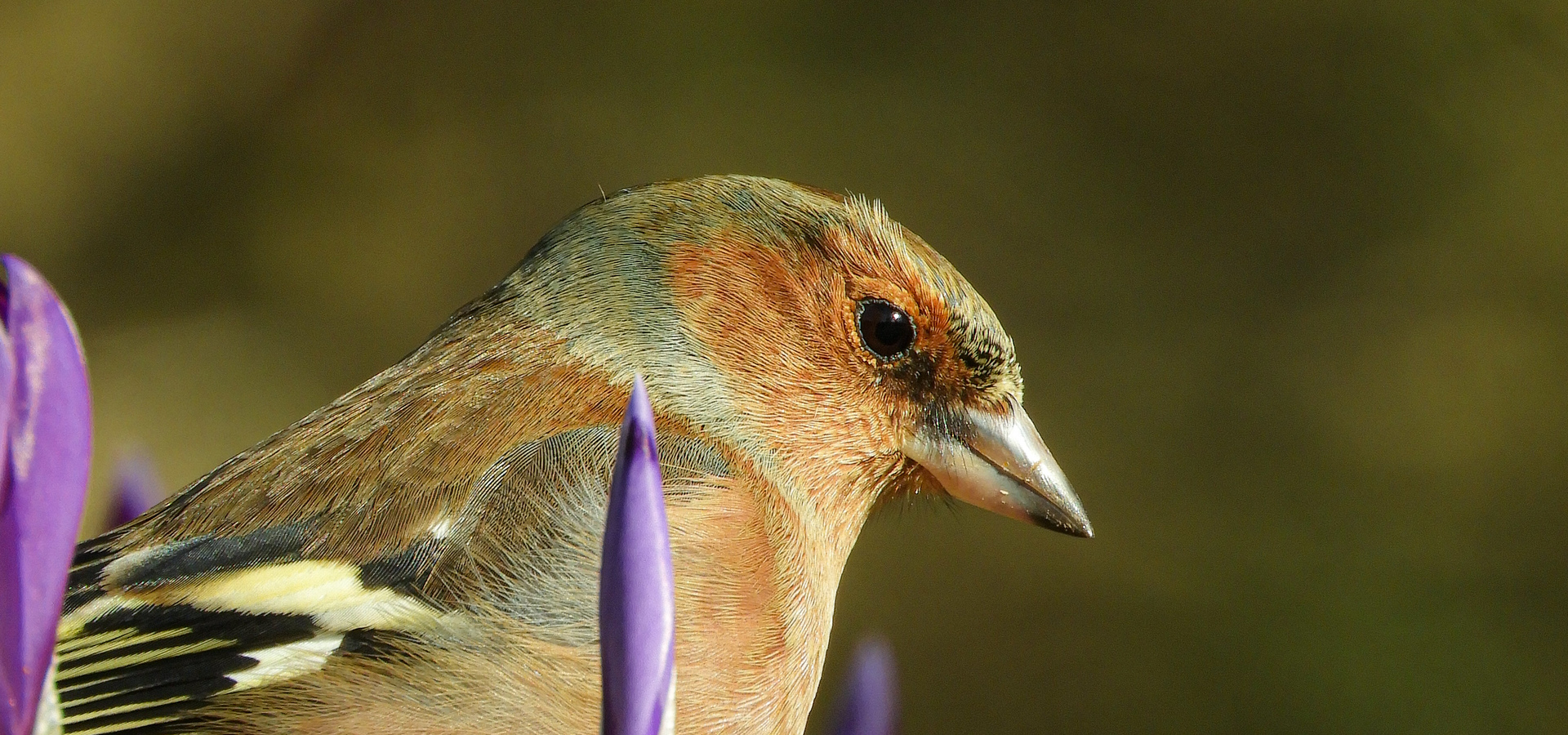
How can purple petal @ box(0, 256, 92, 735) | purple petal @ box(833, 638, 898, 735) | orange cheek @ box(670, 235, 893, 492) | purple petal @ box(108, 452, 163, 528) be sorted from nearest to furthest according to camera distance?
purple petal @ box(0, 256, 92, 735) → purple petal @ box(833, 638, 898, 735) → purple petal @ box(108, 452, 163, 528) → orange cheek @ box(670, 235, 893, 492)

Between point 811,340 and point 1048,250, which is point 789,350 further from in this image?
point 1048,250

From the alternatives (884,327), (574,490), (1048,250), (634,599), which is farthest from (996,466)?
(1048,250)

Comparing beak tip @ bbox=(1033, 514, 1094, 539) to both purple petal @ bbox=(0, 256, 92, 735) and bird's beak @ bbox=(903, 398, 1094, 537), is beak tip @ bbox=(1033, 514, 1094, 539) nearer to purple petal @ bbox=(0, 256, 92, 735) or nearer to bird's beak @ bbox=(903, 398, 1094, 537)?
bird's beak @ bbox=(903, 398, 1094, 537)

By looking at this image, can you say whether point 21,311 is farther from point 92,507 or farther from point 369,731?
point 92,507

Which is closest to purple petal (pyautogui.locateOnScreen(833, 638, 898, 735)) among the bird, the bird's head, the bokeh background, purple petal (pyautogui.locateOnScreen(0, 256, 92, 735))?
the bird

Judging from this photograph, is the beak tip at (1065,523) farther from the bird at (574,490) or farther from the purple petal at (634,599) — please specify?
the purple petal at (634,599)

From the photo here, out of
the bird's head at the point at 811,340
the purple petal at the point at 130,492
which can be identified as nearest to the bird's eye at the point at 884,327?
the bird's head at the point at 811,340

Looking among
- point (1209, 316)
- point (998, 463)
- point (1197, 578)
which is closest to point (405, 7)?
point (1209, 316)
